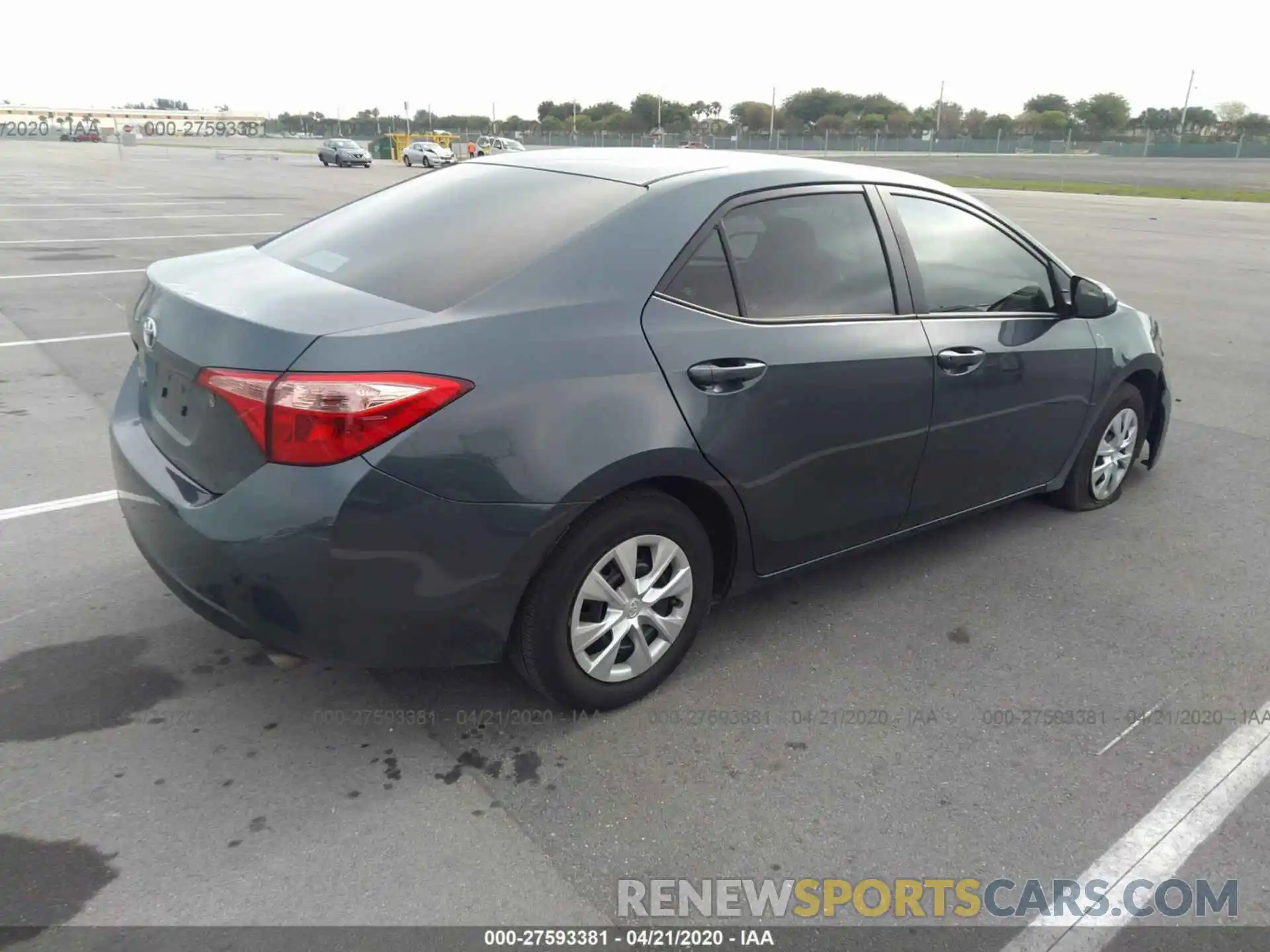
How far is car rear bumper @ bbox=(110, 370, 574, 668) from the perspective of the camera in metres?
2.58

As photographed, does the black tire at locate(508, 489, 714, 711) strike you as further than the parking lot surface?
Yes

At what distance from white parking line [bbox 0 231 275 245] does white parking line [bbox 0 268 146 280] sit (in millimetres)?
3275

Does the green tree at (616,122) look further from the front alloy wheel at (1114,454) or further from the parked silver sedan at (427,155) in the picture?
the front alloy wheel at (1114,454)

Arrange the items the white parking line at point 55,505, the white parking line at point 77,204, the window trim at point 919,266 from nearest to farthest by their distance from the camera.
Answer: the window trim at point 919,266
the white parking line at point 55,505
the white parking line at point 77,204

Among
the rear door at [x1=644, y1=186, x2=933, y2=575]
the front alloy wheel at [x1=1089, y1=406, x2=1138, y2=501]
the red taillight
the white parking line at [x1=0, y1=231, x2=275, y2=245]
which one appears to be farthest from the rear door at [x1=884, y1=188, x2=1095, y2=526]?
the white parking line at [x1=0, y1=231, x2=275, y2=245]

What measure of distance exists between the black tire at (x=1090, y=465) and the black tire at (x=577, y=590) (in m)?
2.49

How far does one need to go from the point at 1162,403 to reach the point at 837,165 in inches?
98.1

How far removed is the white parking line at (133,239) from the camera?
1455cm

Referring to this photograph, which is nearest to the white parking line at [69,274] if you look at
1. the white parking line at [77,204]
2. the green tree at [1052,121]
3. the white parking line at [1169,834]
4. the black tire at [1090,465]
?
the black tire at [1090,465]

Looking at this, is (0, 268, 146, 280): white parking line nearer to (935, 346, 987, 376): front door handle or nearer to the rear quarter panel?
the rear quarter panel

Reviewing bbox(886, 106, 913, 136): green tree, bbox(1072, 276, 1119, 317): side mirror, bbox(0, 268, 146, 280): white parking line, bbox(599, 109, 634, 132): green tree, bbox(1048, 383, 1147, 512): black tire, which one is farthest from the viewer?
bbox(599, 109, 634, 132): green tree

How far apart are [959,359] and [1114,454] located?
1692 mm

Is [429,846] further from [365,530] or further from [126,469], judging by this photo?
[126,469]

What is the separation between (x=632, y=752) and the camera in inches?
119
